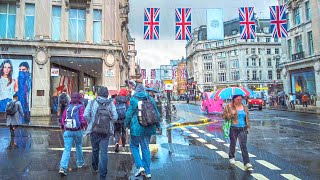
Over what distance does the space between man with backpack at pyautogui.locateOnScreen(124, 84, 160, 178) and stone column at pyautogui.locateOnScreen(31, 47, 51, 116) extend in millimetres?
17851

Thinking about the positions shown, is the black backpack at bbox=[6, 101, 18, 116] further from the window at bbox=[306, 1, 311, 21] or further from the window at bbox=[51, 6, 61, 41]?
the window at bbox=[306, 1, 311, 21]

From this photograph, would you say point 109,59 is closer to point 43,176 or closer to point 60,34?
point 60,34

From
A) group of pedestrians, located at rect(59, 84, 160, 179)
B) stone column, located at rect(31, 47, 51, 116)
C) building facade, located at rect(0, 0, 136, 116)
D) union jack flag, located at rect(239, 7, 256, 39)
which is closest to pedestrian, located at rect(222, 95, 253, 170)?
group of pedestrians, located at rect(59, 84, 160, 179)

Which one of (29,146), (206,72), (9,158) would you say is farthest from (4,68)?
(206,72)

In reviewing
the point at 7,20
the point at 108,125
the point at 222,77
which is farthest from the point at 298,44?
the point at 222,77

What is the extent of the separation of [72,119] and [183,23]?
13.3 meters

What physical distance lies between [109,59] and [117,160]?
16.4m

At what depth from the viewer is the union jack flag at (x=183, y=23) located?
59.4 ft

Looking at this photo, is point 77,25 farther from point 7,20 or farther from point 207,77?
point 207,77

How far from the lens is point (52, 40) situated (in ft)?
72.7

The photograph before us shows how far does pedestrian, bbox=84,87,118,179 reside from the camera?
18.5 ft

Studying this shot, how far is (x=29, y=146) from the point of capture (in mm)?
9484

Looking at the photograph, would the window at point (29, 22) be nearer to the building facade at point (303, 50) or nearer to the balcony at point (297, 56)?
the building facade at point (303, 50)

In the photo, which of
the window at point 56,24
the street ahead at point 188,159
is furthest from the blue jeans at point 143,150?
the window at point 56,24
